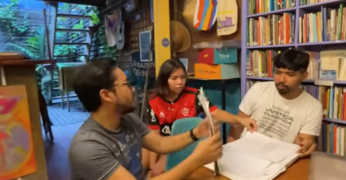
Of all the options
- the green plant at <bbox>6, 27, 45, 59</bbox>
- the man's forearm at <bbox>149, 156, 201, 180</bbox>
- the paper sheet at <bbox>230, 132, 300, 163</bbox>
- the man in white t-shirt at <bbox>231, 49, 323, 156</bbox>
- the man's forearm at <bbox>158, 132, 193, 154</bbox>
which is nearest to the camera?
the man's forearm at <bbox>149, 156, 201, 180</bbox>

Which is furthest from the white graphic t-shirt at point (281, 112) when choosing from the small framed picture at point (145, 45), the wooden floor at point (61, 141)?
the small framed picture at point (145, 45)

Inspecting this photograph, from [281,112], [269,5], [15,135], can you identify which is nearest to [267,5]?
[269,5]

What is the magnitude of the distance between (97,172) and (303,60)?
1.42 metres

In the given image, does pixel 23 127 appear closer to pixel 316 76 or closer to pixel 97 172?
pixel 97 172

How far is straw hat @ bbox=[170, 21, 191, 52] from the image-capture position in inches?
127

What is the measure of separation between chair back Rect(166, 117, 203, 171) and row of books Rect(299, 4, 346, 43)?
4.06 feet

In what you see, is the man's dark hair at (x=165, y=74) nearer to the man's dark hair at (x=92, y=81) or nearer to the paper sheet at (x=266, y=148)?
the paper sheet at (x=266, y=148)

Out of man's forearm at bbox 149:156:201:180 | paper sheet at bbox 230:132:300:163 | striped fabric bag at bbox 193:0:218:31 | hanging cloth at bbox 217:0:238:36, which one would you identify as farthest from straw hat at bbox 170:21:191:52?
man's forearm at bbox 149:156:201:180

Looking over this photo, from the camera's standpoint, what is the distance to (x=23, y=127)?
4.34 feet

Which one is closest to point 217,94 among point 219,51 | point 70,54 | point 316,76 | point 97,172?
point 219,51

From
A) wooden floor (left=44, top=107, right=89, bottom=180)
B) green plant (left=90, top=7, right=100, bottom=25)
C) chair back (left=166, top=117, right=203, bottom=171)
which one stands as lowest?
wooden floor (left=44, top=107, right=89, bottom=180)

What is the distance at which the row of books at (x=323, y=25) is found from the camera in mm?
1883

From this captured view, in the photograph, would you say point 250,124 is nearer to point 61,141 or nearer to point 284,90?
point 284,90

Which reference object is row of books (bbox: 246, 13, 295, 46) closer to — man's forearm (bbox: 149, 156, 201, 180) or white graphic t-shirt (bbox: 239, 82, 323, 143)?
white graphic t-shirt (bbox: 239, 82, 323, 143)
